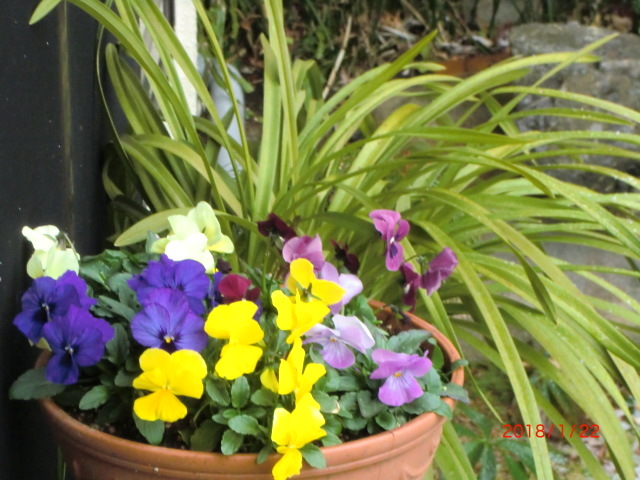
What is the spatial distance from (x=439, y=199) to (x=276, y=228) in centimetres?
36

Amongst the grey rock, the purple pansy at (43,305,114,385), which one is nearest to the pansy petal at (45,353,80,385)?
the purple pansy at (43,305,114,385)

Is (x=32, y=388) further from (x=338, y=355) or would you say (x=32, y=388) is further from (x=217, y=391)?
(x=338, y=355)

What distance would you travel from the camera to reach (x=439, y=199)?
1235 mm

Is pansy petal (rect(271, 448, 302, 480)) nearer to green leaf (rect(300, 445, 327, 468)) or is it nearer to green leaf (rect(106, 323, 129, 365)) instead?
green leaf (rect(300, 445, 327, 468))

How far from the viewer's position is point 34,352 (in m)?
1.04

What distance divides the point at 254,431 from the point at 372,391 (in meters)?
0.17

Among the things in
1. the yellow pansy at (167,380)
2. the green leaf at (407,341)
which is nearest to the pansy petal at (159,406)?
the yellow pansy at (167,380)

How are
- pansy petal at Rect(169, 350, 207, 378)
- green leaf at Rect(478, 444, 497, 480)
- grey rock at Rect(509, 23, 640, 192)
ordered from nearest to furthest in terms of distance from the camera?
pansy petal at Rect(169, 350, 207, 378) < green leaf at Rect(478, 444, 497, 480) < grey rock at Rect(509, 23, 640, 192)

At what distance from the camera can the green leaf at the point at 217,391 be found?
0.79 metres

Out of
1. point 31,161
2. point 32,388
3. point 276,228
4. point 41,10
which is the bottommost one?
point 32,388

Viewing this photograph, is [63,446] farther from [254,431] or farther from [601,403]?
[601,403]

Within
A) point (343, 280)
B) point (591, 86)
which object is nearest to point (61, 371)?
point (343, 280)

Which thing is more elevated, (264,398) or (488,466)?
(264,398)

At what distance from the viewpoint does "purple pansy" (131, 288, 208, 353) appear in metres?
0.77
